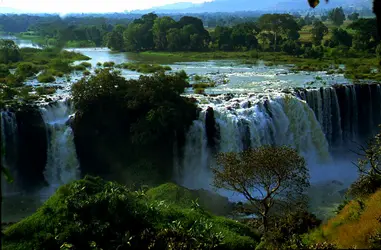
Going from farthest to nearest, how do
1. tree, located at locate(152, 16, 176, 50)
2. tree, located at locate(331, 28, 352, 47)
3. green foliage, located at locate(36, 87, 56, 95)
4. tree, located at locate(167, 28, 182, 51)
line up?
tree, located at locate(152, 16, 176, 50)
tree, located at locate(167, 28, 182, 51)
tree, located at locate(331, 28, 352, 47)
green foliage, located at locate(36, 87, 56, 95)

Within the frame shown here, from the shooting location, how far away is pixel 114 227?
Answer: 10.8 metres

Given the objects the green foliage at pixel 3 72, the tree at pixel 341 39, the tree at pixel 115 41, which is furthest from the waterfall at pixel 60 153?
the tree at pixel 341 39

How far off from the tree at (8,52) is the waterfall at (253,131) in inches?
753

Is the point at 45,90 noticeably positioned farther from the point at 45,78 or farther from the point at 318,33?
the point at 318,33

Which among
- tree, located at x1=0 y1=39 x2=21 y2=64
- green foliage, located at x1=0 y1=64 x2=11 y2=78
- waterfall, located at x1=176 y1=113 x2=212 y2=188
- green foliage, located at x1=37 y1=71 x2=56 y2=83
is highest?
tree, located at x1=0 y1=39 x2=21 y2=64

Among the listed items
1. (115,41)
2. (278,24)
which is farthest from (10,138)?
(278,24)

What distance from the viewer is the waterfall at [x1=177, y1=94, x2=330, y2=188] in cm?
1995

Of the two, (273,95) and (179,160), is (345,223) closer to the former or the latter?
(179,160)

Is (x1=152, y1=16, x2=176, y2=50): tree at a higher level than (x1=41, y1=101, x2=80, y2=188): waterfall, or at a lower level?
higher

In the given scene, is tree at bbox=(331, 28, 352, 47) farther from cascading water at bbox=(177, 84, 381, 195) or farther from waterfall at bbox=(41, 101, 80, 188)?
waterfall at bbox=(41, 101, 80, 188)

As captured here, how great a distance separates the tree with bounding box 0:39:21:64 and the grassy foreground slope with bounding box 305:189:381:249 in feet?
94.1

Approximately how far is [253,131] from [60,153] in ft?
27.1

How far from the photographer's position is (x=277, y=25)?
54.4 meters

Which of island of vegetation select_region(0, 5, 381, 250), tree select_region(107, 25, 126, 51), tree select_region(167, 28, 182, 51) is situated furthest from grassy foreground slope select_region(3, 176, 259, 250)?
tree select_region(107, 25, 126, 51)
